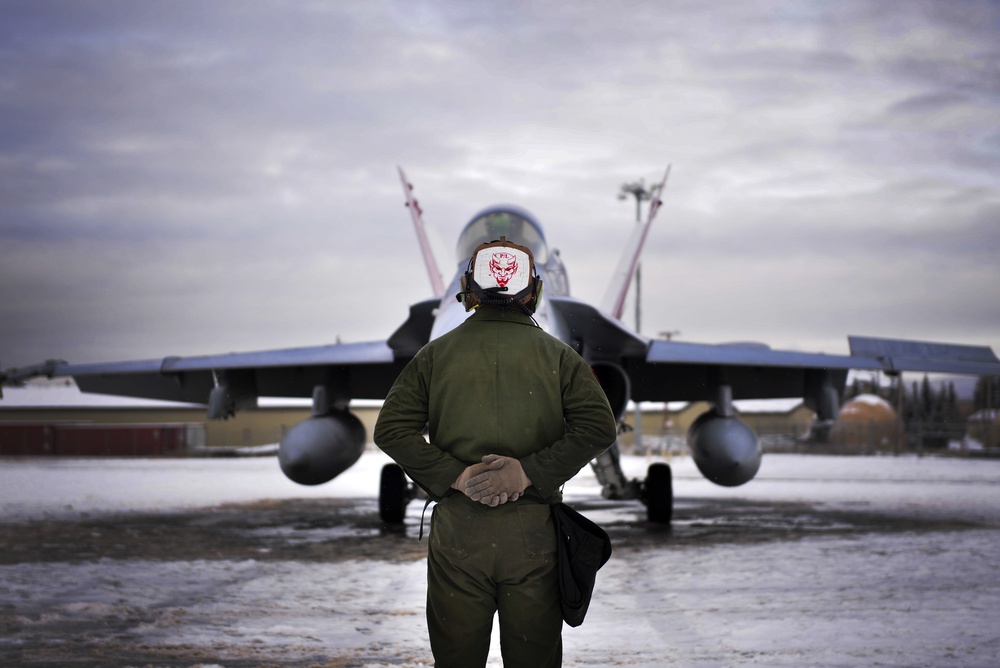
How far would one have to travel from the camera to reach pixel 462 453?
113 inches

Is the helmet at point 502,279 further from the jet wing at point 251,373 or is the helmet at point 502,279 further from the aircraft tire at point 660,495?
the aircraft tire at point 660,495

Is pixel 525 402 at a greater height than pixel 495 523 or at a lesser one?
greater

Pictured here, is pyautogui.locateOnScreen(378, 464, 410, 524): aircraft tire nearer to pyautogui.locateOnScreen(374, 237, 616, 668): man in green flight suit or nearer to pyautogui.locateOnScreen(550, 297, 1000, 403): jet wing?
pyautogui.locateOnScreen(550, 297, 1000, 403): jet wing

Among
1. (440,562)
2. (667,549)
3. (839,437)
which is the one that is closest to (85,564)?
(667,549)

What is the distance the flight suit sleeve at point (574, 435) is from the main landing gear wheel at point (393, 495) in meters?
8.03

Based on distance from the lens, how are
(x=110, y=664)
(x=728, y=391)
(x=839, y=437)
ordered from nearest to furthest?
(x=110, y=664)
(x=728, y=391)
(x=839, y=437)

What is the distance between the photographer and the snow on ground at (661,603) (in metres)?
4.50

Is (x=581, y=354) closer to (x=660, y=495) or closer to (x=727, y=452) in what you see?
(x=727, y=452)

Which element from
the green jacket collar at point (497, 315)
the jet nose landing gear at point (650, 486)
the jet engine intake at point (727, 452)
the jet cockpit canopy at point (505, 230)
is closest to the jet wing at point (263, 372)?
the jet cockpit canopy at point (505, 230)

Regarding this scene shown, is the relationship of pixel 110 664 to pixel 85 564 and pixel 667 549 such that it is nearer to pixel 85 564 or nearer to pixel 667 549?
pixel 85 564

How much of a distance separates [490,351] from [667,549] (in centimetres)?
621

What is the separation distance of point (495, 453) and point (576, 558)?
1.29 feet

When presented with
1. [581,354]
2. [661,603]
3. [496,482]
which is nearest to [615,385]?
[581,354]

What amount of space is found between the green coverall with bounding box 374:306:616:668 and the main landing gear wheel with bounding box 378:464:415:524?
794cm
